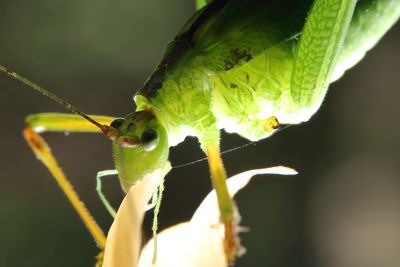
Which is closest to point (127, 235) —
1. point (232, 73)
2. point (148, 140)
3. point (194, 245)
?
point (194, 245)

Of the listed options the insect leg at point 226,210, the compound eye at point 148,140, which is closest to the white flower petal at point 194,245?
the insect leg at point 226,210

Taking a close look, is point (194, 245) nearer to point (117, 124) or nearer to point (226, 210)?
point (226, 210)

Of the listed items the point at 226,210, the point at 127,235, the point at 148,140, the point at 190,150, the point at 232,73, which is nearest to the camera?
the point at 127,235

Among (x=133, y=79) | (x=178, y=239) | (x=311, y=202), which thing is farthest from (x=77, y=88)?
(x=178, y=239)

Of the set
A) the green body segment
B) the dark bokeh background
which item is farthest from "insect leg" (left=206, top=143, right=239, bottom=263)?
the dark bokeh background

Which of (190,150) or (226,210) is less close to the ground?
(190,150)

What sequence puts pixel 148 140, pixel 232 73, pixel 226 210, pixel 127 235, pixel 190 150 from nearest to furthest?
pixel 127 235 → pixel 226 210 → pixel 148 140 → pixel 232 73 → pixel 190 150

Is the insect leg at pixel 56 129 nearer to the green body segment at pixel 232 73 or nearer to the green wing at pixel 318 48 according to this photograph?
the green body segment at pixel 232 73
